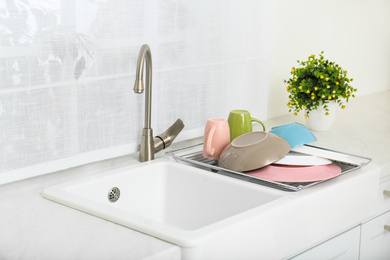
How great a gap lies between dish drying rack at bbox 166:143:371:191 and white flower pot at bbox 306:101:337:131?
375 millimetres

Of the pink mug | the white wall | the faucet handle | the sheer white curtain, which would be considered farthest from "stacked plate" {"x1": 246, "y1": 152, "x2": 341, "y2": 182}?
the white wall

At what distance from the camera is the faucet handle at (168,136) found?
71.8 inches

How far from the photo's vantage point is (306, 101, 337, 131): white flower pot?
2209mm

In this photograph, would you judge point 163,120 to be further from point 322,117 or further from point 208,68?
point 322,117

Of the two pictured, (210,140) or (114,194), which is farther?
(210,140)

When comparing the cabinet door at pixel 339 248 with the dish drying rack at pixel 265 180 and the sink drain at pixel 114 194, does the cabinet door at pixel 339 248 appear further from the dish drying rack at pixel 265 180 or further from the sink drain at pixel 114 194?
the sink drain at pixel 114 194

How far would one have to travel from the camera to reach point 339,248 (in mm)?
1624

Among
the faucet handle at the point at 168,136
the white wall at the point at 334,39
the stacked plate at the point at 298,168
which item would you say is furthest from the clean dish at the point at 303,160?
the white wall at the point at 334,39

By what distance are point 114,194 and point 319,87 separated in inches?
36.6

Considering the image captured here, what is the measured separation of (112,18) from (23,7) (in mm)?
288

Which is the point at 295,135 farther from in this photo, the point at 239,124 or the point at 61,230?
the point at 61,230

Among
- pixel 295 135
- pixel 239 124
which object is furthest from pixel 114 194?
pixel 295 135

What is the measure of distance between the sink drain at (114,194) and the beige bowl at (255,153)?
31cm

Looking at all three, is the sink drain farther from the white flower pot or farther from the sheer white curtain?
the white flower pot
